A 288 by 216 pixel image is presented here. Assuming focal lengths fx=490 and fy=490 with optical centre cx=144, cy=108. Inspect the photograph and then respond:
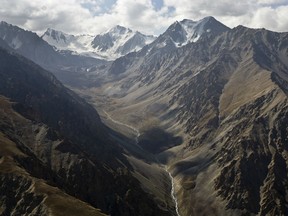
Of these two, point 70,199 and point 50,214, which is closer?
point 50,214

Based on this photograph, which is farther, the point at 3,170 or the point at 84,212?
the point at 3,170

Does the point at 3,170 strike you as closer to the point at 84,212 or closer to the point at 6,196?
the point at 6,196

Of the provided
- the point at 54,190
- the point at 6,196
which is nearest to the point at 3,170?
the point at 6,196

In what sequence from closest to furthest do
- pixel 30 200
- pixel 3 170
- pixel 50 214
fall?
pixel 50 214
pixel 30 200
pixel 3 170

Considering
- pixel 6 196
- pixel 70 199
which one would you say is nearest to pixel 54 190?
pixel 70 199

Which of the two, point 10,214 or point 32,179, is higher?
point 32,179

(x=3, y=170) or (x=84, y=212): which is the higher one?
(x=3, y=170)

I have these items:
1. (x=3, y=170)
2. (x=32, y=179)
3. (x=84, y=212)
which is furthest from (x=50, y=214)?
(x=3, y=170)

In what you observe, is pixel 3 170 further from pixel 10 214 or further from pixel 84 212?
pixel 84 212

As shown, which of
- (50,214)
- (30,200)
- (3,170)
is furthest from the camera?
(3,170)
